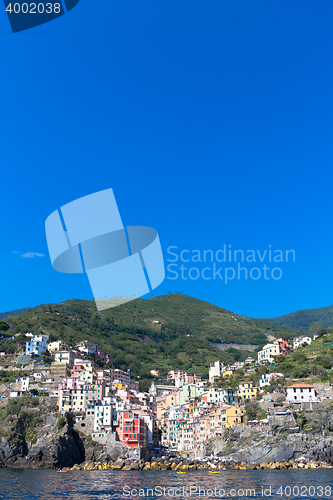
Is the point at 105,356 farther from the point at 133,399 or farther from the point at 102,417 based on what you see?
the point at 102,417

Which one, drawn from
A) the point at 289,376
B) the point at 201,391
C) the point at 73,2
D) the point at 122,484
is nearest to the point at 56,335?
the point at 201,391

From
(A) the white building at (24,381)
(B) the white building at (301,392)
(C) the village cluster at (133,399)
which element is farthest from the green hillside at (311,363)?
(A) the white building at (24,381)

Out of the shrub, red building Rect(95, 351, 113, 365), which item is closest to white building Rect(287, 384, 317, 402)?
the shrub

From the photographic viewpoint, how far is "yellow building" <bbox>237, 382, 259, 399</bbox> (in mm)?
60806

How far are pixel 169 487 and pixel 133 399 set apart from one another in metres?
40.4

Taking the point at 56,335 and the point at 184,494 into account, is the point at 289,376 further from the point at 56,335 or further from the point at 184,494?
the point at 56,335

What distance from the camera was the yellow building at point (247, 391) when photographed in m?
60.8

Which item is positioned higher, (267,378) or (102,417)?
(267,378)

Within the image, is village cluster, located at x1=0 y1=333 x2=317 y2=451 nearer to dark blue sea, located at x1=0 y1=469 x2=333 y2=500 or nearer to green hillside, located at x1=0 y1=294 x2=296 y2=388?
green hillside, located at x1=0 y1=294 x2=296 y2=388

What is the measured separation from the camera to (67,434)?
48.7 m

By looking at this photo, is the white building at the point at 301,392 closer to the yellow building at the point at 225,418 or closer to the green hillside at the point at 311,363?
the green hillside at the point at 311,363

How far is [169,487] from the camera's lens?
2730cm

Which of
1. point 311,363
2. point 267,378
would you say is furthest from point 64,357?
point 311,363

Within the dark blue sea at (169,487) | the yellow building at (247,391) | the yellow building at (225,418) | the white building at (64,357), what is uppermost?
the white building at (64,357)
